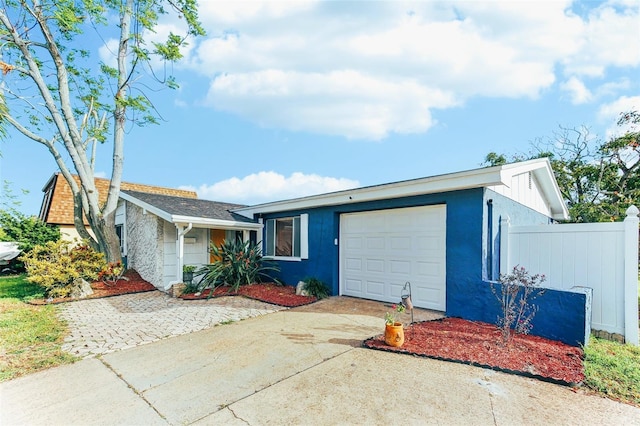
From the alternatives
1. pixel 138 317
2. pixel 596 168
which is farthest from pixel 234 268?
pixel 596 168

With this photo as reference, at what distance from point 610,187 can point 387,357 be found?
630 inches

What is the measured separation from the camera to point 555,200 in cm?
1027

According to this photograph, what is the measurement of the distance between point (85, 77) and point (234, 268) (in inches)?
434

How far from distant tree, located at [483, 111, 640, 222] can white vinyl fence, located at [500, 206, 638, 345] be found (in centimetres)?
860

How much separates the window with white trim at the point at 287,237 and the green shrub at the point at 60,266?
214 inches

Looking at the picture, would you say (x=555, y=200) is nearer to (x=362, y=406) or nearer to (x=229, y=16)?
(x=362, y=406)

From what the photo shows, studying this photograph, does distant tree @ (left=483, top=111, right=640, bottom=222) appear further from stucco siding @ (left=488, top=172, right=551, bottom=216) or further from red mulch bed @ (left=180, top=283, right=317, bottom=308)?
red mulch bed @ (left=180, top=283, right=317, bottom=308)

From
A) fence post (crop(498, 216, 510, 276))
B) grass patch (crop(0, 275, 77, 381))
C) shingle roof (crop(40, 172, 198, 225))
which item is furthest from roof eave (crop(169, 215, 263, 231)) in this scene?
shingle roof (crop(40, 172, 198, 225))

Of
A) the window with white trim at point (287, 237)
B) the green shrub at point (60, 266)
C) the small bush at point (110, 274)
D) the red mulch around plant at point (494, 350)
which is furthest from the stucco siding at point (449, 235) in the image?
the green shrub at point (60, 266)

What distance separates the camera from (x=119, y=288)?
9.94 meters


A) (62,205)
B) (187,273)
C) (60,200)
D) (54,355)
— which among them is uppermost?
(60,200)

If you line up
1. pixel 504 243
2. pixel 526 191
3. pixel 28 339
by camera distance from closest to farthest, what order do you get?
pixel 28 339 → pixel 504 243 → pixel 526 191

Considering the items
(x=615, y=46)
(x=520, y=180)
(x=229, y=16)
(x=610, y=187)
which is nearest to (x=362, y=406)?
(x=520, y=180)

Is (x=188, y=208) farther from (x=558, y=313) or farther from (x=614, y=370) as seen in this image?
(x=614, y=370)
